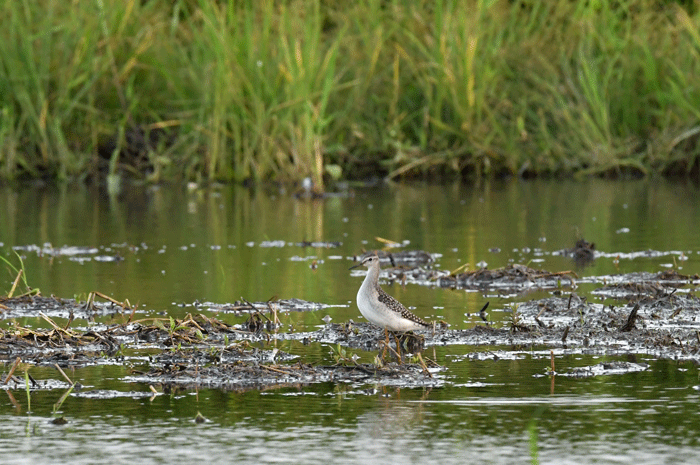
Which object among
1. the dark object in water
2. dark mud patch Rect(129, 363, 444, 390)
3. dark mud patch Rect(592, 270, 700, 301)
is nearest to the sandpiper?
dark mud patch Rect(129, 363, 444, 390)

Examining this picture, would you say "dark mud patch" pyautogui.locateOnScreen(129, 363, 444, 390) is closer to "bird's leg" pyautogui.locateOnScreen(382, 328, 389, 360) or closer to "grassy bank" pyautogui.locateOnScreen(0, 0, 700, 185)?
"bird's leg" pyautogui.locateOnScreen(382, 328, 389, 360)

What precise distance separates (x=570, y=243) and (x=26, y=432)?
918 centimetres

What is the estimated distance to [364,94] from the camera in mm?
22984

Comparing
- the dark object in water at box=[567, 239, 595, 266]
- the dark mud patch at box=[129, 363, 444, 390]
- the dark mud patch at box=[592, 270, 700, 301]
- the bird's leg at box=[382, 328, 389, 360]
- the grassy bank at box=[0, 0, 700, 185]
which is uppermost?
the grassy bank at box=[0, 0, 700, 185]

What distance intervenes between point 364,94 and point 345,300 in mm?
12915

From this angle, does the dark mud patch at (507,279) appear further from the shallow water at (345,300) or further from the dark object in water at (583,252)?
the dark object in water at (583,252)

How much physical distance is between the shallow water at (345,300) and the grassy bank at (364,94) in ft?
3.02

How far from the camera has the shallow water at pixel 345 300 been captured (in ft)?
18.8

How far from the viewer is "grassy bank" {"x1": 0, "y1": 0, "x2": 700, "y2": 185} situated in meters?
21.6

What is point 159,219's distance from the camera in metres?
17.4

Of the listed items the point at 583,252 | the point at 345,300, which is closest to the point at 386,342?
the point at 345,300

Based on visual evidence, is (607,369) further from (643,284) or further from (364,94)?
(364,94)

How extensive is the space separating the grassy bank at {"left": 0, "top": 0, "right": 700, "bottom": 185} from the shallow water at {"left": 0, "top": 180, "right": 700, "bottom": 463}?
0.92 metres

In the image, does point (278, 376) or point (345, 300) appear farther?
point (345, 300)
